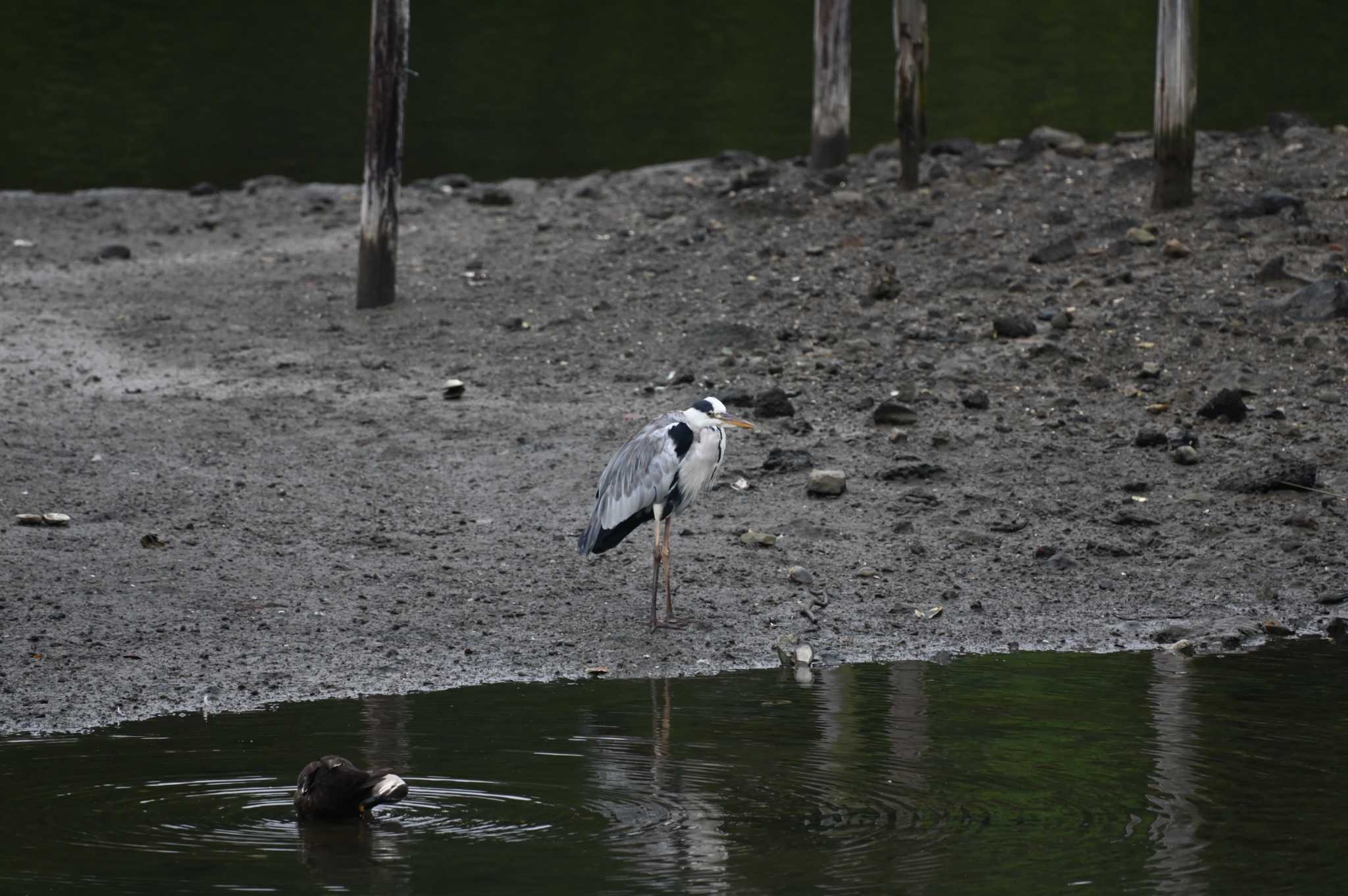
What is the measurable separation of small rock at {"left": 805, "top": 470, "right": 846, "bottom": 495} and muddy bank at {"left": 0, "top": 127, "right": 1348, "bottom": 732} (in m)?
0.05

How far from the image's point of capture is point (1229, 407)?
9.61 meters

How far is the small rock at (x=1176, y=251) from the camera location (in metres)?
11.9

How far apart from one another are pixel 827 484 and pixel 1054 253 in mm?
4025

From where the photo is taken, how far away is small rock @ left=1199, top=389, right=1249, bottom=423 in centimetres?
960

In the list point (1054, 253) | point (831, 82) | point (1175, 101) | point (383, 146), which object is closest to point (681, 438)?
point (383, 146)

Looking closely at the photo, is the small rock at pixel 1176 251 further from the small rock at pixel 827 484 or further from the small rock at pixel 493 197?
the small rock at pixel 493 197

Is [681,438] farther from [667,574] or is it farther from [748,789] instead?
[748,789]

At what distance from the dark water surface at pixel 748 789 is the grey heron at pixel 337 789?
6cm

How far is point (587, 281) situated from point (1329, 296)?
196 inches

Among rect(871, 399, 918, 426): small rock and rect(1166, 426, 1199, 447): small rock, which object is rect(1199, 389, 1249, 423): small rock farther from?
rect(871, 399, 918, 426): small rock

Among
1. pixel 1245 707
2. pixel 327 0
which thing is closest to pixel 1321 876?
pixel 1245 707

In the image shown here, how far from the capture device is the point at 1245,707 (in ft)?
21.6

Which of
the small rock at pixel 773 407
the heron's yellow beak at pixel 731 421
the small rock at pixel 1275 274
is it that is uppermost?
the small rock at pixel 1275 274

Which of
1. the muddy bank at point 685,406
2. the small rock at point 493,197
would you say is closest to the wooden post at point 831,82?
the muddy bank at point 685,406
